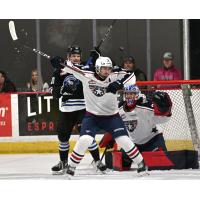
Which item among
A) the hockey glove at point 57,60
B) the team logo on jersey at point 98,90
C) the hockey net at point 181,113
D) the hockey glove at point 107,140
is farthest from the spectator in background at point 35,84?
the team logo on jersey at point 98,90

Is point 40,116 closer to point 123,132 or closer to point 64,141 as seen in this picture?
point 64,141

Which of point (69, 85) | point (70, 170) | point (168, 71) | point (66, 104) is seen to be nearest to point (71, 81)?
point (69, 85)

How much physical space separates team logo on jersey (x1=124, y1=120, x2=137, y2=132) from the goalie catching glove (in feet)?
0.62

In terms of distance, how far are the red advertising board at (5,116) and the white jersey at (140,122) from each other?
2327 mm

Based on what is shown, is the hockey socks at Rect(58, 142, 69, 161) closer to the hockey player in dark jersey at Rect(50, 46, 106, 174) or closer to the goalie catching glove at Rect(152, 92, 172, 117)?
the hockey player in dark jersey at Rect(50, 46, 106, 174)

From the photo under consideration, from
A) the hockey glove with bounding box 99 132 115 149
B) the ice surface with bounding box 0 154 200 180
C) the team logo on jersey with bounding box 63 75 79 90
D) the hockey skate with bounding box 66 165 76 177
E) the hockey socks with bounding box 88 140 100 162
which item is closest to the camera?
the hockey skate with bounding box 66 165 76 177

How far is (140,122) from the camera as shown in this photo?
6.98 metres

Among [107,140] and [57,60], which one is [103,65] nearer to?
[57,60]

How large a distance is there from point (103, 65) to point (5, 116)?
2.92 m

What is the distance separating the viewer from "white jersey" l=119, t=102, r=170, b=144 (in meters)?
6.97

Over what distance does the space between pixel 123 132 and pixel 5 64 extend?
437 centimetres

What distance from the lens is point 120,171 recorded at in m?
6.96

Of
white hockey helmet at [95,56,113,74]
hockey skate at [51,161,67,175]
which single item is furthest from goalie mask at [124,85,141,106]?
hockey skate at [51,161,67,175]
